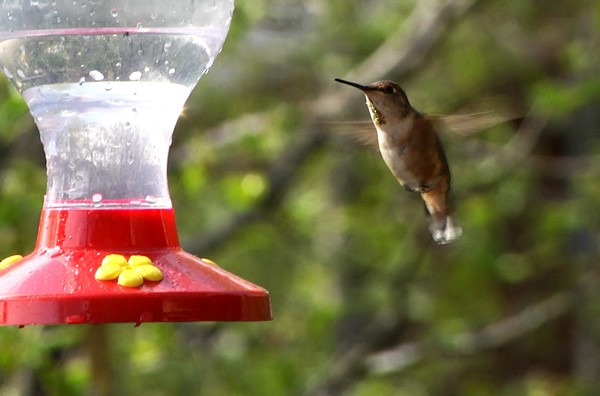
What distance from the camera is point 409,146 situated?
4.15 meters

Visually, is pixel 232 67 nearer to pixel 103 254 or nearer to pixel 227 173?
pixel 227 173

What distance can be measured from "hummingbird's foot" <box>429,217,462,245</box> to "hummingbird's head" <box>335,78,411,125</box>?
2.00 ft

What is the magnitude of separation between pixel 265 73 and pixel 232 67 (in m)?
0.29

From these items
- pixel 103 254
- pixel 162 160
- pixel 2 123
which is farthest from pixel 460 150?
pixel 103 254

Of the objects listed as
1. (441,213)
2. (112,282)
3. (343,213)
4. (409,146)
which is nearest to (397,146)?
(409,146)

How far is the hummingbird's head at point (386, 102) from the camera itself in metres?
3.94

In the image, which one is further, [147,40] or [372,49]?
[372,49]

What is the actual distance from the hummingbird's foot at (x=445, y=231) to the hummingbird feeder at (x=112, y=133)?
1252 mm

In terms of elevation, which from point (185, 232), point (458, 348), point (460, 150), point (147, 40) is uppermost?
point (147, 40)

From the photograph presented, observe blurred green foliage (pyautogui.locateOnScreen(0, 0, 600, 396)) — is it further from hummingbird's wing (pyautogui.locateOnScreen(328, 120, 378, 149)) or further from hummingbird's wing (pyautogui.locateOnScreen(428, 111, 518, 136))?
hummingbird's wing (pyautogui.locateOnScreen(428, 111, 518, 136))

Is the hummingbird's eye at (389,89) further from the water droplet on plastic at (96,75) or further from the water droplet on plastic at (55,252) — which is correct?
the water droplet on plastic at (55,252)

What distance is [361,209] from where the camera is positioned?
9820mm

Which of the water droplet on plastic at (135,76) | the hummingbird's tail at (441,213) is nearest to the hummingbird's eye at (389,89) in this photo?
the hummingbird's tail at (441,213)

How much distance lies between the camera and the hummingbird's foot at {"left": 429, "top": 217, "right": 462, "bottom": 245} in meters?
4.47
